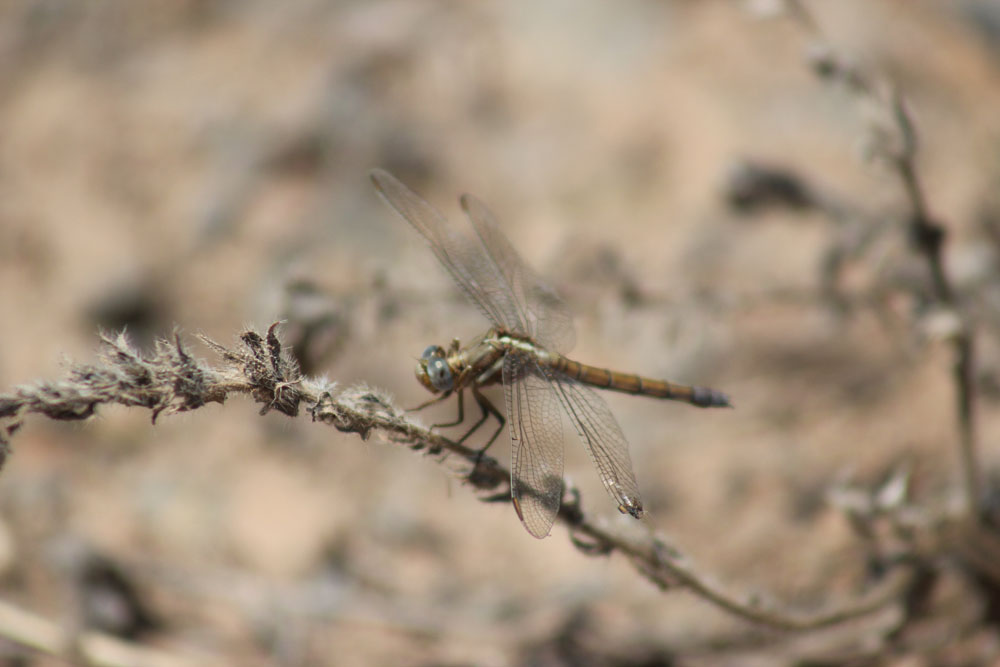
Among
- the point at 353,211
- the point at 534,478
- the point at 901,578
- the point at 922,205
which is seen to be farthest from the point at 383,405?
the point at 353,211

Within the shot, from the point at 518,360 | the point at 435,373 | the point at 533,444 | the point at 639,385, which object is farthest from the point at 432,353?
the point at 639,385

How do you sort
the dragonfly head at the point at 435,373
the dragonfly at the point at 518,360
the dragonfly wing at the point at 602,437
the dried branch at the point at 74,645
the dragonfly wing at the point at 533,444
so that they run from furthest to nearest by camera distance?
1. the dried branch at the point at 74,645
2. the dragonfly head at the point at 435,373
3. the dragonfly at the point at 518,360
4. the dragonfly wing at the point at 602,437
5. the dragonfly wing at the point at 533,444

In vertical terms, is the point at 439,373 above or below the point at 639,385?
Result: below

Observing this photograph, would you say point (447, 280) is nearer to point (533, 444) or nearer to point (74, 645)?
point (533, 444)

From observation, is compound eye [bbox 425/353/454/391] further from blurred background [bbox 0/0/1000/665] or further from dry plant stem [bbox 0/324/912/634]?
dry plant stem [bbox 0/324/912/634]

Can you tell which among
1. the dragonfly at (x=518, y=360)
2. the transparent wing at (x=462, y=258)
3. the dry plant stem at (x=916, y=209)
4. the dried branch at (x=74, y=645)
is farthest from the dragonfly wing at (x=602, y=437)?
the dried branch at (x=74, y=645)

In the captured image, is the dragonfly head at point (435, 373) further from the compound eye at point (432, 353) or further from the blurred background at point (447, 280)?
the blurred background at point (447, 280)
